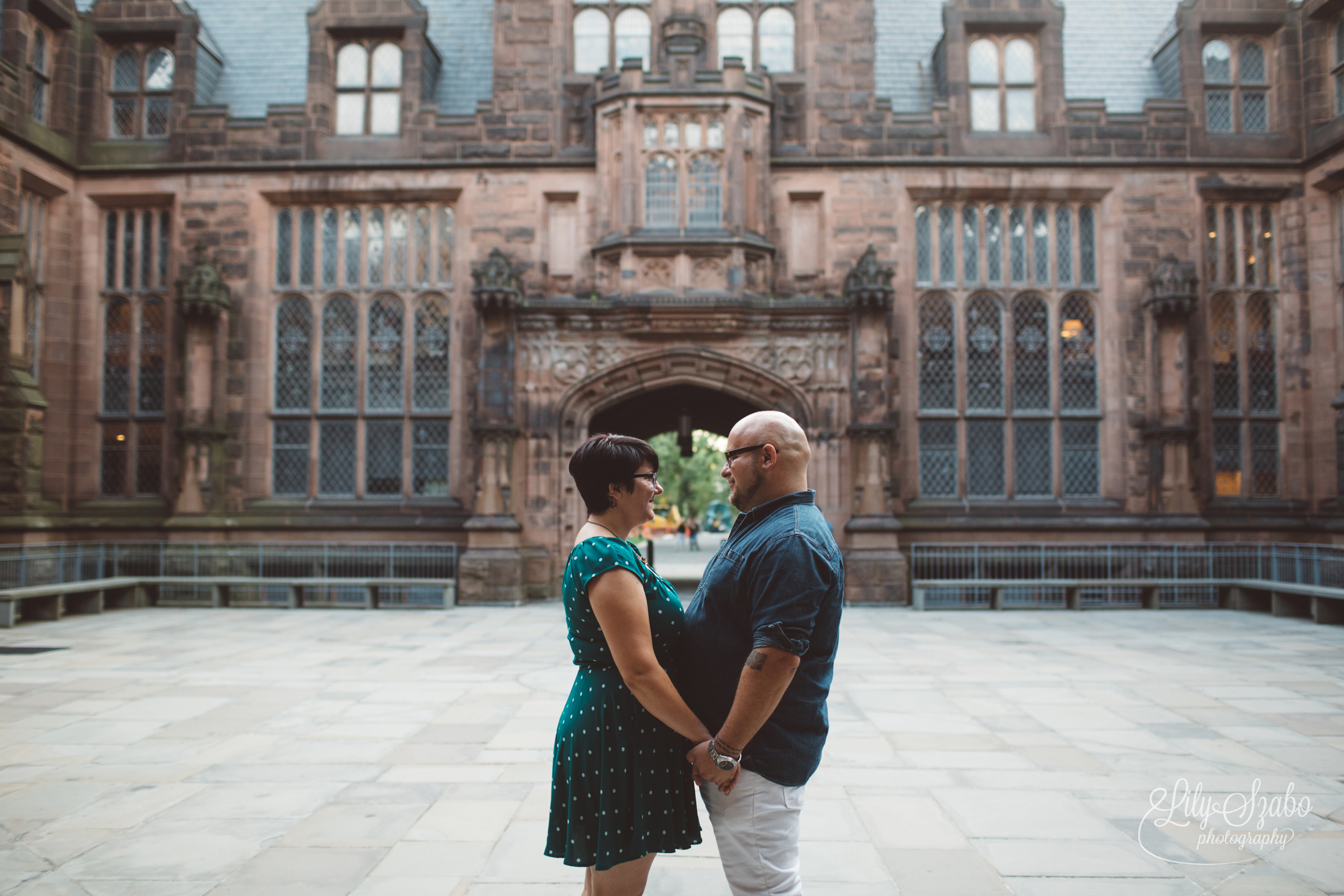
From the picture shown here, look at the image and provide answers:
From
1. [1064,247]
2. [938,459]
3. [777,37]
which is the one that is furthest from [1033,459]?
[777,37]

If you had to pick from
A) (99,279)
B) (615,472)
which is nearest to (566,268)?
(99,279)

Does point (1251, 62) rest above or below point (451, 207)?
above

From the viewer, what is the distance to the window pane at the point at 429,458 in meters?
13.7

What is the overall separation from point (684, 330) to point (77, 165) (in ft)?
34.0

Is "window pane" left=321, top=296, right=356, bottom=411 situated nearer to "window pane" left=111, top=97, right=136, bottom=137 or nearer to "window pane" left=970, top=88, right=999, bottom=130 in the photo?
"window pane" left=111, top=97, right=136, bottom=137

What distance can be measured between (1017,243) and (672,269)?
579cm

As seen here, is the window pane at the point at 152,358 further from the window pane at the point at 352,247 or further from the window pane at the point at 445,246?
the window pane at the point at 445,246

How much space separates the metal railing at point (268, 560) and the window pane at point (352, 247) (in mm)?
4464

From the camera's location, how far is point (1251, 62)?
14070 mm

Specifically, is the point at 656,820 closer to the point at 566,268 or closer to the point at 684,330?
the point at 684,330

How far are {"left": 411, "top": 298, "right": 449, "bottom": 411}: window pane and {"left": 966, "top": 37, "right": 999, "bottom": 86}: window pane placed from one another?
9.70 m

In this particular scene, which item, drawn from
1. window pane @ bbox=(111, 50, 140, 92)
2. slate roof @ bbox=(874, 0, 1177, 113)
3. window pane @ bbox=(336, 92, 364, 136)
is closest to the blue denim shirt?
slate roof @ bbox=(874, 0, 1177, 113)

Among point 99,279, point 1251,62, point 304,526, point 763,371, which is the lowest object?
point 304,526

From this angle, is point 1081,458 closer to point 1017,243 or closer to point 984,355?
point 984,355
